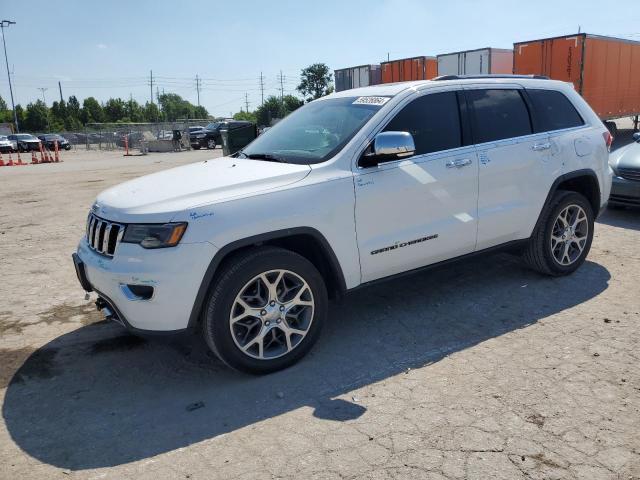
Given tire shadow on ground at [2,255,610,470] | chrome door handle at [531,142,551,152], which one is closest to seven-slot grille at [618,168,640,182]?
tire shadow on ground at [2,255,610,470]

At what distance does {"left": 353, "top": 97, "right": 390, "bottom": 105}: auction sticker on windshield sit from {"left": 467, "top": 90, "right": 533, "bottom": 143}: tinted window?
837mm

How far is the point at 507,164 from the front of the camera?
4531 millimetres

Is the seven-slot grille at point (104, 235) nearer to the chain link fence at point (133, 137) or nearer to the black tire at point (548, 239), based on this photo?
the black tire at point (548, 239)

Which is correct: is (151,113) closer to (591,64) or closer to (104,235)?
(591,64)

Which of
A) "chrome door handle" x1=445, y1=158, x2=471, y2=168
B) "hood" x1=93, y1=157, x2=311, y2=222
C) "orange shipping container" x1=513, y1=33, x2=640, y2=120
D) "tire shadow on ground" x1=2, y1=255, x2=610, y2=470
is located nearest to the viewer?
"tire shadow on ground" x1=2, y1=255, x2=610, y2=470

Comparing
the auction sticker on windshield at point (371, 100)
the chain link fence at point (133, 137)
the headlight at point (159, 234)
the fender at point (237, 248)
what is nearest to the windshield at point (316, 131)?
the auction sticker on windshield at point (371, 100)

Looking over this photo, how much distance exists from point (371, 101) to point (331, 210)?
3.58ft

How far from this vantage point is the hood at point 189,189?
329cm

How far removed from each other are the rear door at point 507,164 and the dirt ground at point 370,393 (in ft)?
2.25

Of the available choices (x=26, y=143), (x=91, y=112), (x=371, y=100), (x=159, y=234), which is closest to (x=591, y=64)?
(x=371, y=100)

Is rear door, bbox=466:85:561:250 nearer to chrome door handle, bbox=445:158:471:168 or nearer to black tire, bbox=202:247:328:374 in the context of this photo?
chrome door handle, bbox=445:158:471:168

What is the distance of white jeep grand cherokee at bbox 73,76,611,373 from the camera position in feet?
10.7

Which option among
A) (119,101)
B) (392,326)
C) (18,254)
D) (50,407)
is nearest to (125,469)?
(50,407)

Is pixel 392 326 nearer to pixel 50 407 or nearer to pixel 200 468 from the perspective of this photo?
pixel 200 468
